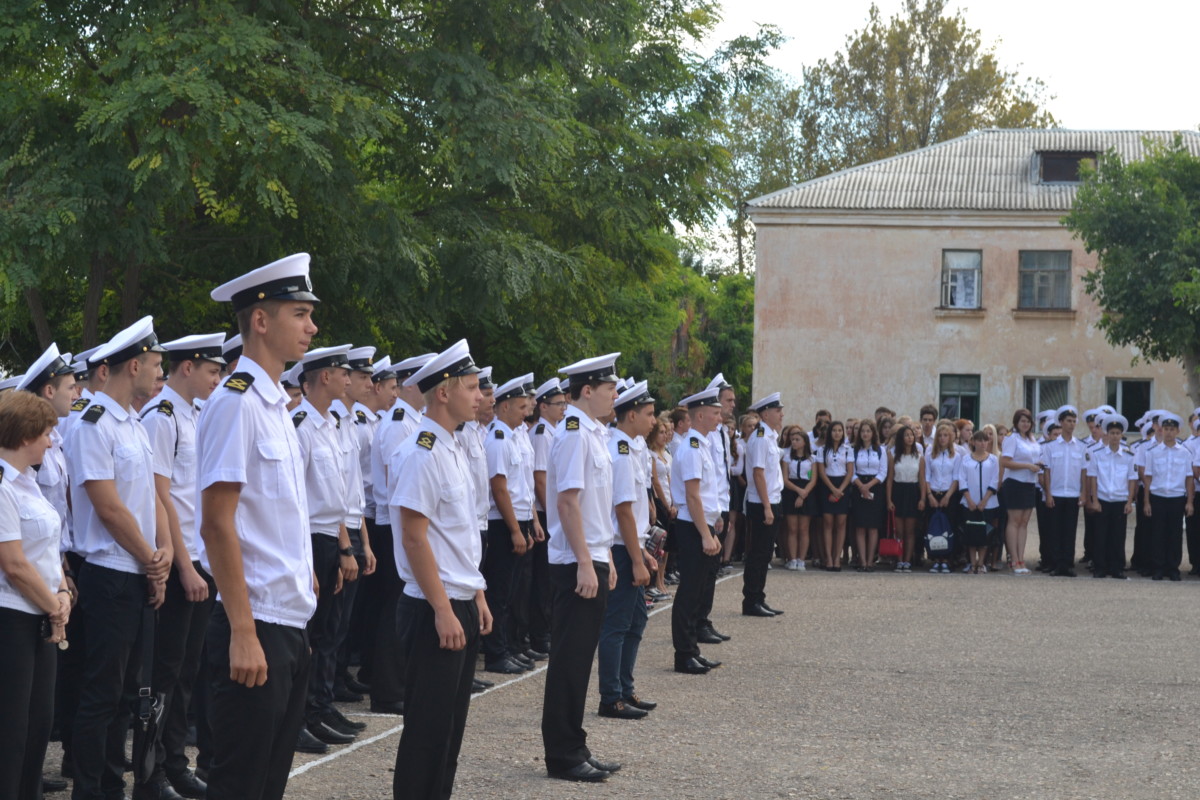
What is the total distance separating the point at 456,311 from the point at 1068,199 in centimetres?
2408

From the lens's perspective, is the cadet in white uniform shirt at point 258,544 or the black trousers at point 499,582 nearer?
the cadet in white uniform shirt at point 258,544

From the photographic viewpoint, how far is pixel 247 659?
13.8 feet

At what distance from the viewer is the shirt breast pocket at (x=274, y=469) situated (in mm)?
4402

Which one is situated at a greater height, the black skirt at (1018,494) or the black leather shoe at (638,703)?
the black skirt at (1018,494)

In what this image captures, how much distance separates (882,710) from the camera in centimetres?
897

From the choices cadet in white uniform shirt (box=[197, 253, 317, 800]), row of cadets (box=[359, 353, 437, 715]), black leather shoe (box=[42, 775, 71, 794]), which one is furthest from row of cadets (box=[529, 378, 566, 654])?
cadet in white uniform shirt (box=[197, 253, 317, 800])

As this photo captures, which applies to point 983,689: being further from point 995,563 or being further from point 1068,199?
point 1068,199

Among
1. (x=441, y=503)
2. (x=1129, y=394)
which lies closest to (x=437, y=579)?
(x=441, y=503)

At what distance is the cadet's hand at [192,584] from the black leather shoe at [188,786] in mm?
809

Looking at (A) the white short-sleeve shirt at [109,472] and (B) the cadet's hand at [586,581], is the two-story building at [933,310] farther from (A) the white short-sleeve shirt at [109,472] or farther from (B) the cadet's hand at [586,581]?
(A) the white short-sleeve shirt at [109,472]

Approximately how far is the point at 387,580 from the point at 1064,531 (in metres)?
11.8

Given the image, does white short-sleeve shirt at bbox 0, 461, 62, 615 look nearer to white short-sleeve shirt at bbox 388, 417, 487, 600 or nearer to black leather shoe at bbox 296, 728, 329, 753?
white short-sleeve shirt at bbox 388, 417, 487, 600

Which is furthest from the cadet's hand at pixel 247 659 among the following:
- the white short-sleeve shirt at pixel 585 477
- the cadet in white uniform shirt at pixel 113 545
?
the white short-sleeve shirt at pixel 585 477

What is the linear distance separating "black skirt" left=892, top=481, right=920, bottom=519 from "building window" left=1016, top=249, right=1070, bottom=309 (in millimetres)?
19126
